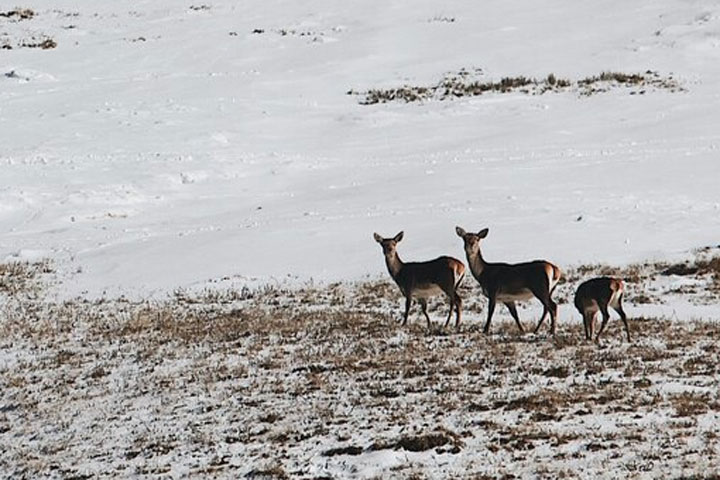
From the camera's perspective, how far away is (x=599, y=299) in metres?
14.9

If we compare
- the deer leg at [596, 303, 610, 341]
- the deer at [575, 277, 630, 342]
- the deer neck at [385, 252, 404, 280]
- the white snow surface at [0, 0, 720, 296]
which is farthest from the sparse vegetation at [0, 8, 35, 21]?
the deer leg at [596, 303, 610, 341]

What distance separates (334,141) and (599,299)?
24.2 metres

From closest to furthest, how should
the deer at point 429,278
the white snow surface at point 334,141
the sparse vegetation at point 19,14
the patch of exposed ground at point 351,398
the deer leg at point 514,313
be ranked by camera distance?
the patch of exposed ground at point 351,398 → the deer leg at point 514,313 → the deer at point 429,278 → the white snow surface at point 334,141 → the sparse vegetation at point 19,14

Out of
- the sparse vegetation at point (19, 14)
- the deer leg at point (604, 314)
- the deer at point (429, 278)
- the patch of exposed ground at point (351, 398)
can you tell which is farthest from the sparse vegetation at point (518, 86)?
the deer leg at point (604, 314)

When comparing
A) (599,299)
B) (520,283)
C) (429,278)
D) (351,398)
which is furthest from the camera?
(429,278)

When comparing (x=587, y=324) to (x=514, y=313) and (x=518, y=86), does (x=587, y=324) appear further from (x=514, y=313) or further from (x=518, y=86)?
(x=518, y=86)

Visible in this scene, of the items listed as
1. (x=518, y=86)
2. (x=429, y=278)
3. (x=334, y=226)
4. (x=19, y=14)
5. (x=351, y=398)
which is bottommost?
(x=351, y=398)

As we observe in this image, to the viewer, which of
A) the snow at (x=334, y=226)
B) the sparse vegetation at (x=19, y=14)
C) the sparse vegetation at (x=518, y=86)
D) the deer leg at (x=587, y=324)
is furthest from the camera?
the sparse vegetation at (x=19, y=14)

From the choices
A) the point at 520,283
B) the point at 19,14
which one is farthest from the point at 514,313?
the point at 19,14

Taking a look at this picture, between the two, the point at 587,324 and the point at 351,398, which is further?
the point at 587,324

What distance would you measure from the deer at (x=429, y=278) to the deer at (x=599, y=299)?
7.00ft

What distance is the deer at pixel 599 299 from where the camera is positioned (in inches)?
587

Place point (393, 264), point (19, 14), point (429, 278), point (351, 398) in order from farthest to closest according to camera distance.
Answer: point (19, 14)
point (393, 264)
point (429, 278)
point (351, 398)

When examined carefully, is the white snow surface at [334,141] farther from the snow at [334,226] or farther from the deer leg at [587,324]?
the deer leg at [587,324]
